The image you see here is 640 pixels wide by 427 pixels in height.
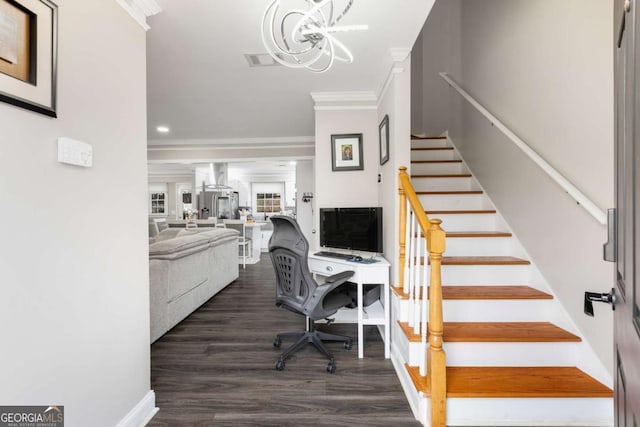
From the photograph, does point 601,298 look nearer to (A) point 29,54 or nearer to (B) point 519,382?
(B) point 519,382

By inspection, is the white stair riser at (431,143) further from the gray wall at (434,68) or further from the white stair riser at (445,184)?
the white stair riser at (445,184)

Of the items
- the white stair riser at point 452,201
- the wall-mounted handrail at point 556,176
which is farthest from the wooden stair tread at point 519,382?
the white stair riser at point 452,201

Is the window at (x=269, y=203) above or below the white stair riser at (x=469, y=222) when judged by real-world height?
above

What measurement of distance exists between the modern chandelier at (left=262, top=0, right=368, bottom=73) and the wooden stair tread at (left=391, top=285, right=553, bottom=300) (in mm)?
1648

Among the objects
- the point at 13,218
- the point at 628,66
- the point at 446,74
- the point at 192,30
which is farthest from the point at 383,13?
the point at 446,74

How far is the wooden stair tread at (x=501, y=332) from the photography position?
1749mm

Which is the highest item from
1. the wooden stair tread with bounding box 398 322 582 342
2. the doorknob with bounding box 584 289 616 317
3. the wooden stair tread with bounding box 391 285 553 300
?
the doorknob with bounding box 584 289 616 317

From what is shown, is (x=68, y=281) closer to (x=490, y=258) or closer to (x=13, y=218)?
(x=13, y=218)

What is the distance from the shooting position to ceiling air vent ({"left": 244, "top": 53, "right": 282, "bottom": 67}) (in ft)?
7.74

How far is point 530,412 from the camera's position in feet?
5.07

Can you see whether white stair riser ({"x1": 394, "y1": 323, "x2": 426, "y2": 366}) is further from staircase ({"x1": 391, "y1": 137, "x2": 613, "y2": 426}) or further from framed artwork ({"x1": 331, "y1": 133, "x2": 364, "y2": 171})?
framed artwork ({"x1": 331, "y1": 133, "x2": 364, "y2": 171})

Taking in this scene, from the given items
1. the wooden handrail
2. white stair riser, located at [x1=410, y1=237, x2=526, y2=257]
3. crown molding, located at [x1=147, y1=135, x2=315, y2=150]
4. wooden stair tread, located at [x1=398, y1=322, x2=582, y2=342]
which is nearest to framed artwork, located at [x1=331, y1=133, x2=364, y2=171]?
white stair riser, located at [x1=410, y1=237, x2=526, y2=257]

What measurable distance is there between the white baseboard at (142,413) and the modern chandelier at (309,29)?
6.49 feet

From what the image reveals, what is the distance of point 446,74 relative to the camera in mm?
3828
